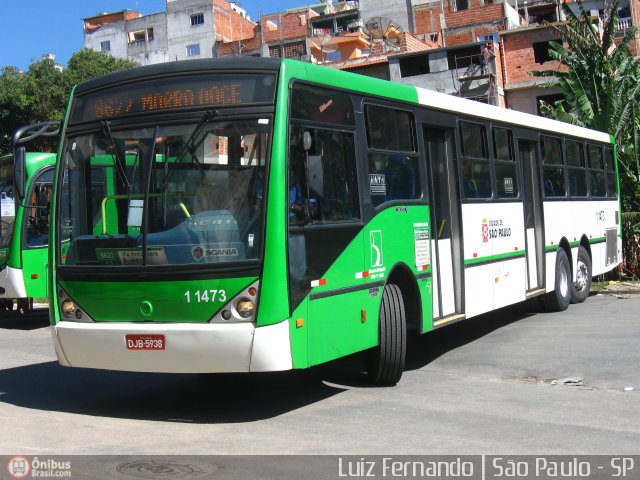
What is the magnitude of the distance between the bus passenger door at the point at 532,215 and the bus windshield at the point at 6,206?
363 inches

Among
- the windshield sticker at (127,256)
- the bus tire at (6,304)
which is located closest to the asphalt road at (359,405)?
the windshield sticker at (127,256)

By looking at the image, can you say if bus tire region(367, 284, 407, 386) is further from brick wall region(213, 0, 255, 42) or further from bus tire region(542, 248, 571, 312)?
brick wall region(213, 0, 255, 42)

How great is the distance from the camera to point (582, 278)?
16000 millimetres

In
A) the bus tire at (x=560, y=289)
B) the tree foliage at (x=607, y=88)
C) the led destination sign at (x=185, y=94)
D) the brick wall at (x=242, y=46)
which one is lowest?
the bus tire at (x=560, y=289)

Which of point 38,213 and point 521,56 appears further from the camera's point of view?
point 521,56

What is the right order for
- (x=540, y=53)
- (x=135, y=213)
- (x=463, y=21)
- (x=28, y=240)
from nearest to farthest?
(x=135, y=213) < (x=28, y=240) < (x=540, y=53) < (x=463, y=21)

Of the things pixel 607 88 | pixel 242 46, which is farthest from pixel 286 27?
pixel 607 88

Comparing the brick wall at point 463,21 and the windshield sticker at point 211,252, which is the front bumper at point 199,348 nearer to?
the windshield sticker at point 211,252

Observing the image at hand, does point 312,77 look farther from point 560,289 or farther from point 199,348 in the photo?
point 560,289

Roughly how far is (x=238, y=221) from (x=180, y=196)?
595 millimetres

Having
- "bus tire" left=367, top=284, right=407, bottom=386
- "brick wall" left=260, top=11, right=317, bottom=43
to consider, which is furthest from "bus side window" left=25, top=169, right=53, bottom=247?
"brick wall" left=260, top=11, right=317, bottom=43

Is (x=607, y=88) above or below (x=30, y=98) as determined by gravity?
below

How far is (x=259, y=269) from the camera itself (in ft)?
23.7

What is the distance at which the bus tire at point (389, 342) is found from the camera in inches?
347
